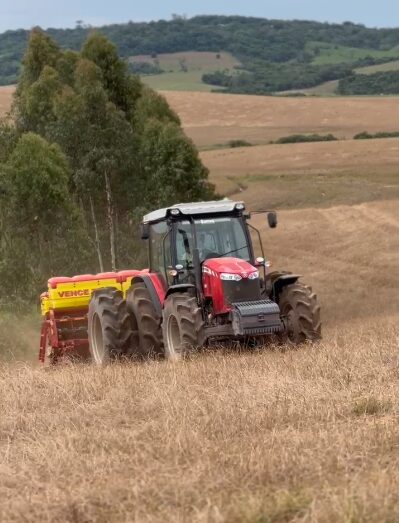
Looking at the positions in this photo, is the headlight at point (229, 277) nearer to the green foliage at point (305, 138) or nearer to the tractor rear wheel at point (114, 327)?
the tractor rear wheel at point (114, 327)

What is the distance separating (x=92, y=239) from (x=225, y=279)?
2456cm

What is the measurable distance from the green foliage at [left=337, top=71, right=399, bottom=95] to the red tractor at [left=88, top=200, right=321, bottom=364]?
413 feet

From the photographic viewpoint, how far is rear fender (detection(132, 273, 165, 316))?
14.2m

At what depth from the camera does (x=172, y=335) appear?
44.4ft

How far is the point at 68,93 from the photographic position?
36188 millimetres

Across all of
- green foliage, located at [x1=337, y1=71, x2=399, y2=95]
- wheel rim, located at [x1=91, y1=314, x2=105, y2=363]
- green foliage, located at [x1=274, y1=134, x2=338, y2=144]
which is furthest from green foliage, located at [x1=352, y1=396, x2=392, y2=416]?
green foliage, located at [x1=337, y1=71, x2=399, y2=95]

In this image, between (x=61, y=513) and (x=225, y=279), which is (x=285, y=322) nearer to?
(x=225, y=279)

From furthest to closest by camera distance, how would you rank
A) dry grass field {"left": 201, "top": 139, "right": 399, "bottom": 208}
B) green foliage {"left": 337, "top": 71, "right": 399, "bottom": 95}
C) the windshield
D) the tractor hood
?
green foliage {"left": 337, "top": 71, "right": 399, "bottom": 95}
dry grass field {"left": 201, "top": 139, "right": 399, "bottom": 208}
the windshield
the tractor hood

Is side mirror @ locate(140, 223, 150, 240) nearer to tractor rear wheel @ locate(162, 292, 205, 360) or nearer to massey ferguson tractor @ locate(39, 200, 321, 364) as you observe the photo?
massey ferguson tractor @ locate(39, 200, 321, 364)

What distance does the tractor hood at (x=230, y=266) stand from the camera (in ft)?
43.3

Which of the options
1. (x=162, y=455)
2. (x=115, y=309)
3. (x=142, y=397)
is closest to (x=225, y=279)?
(x=115, y=309)

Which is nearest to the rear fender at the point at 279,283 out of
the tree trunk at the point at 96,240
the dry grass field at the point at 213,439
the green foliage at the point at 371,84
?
the dry grass field at the point at 213,439

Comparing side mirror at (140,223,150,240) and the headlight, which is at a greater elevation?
side mirror at (140,223,150,240)

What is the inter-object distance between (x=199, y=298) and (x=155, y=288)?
40.9 inches
